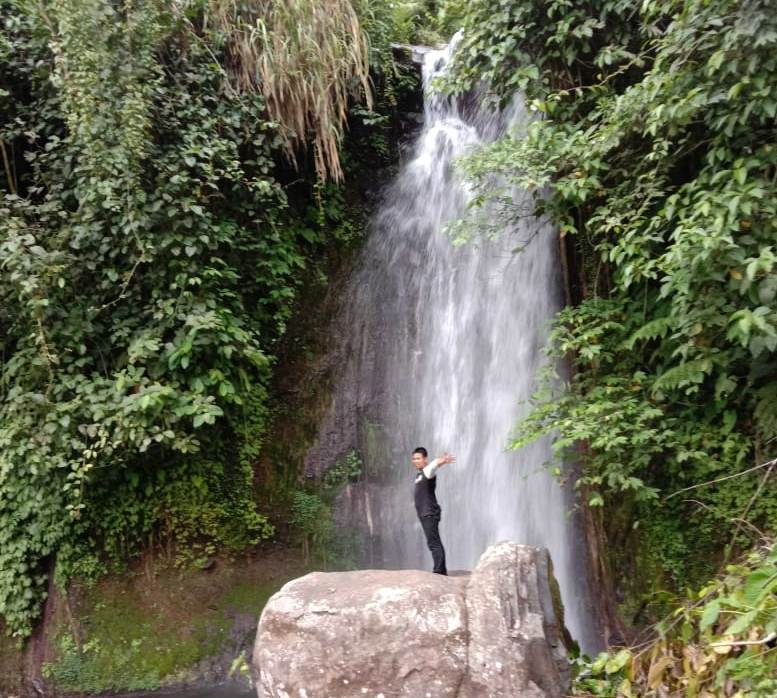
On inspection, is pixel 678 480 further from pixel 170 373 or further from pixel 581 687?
pixel 170 373

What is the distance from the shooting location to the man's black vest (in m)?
5.29

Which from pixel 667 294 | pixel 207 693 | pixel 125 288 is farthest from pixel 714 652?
pixel 125 288

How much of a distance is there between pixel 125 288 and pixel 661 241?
196 inches

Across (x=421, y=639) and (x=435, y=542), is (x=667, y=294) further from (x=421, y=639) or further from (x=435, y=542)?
(x=421, y=639)

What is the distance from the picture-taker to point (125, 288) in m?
6.21

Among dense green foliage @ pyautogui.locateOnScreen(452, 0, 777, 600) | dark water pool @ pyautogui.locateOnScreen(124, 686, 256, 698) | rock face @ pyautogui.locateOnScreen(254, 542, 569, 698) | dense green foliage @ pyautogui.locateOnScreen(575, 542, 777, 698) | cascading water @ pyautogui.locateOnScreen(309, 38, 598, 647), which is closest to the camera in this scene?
dense green foliage @ pyautogui.locateOnScreen(575, 542, 777, 698)

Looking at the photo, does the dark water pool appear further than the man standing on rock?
Yes

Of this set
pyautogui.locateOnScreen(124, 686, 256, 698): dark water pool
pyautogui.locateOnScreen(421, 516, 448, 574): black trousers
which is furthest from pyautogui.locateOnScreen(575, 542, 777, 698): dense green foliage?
pyautogui.locateOnScreen(124, 686, 256, 698): dark water pool

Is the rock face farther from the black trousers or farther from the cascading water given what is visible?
the cascading water

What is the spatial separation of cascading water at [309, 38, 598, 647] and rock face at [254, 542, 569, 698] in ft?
8.41

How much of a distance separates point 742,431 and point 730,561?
1.05 metres

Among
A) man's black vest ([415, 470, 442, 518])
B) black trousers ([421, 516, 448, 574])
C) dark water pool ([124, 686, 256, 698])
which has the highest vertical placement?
man's black vest ([415, 470, 442, 518])

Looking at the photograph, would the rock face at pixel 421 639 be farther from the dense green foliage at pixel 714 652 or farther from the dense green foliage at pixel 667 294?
the dense green foliage at pixel 667 294

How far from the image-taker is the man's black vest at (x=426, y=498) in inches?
208
